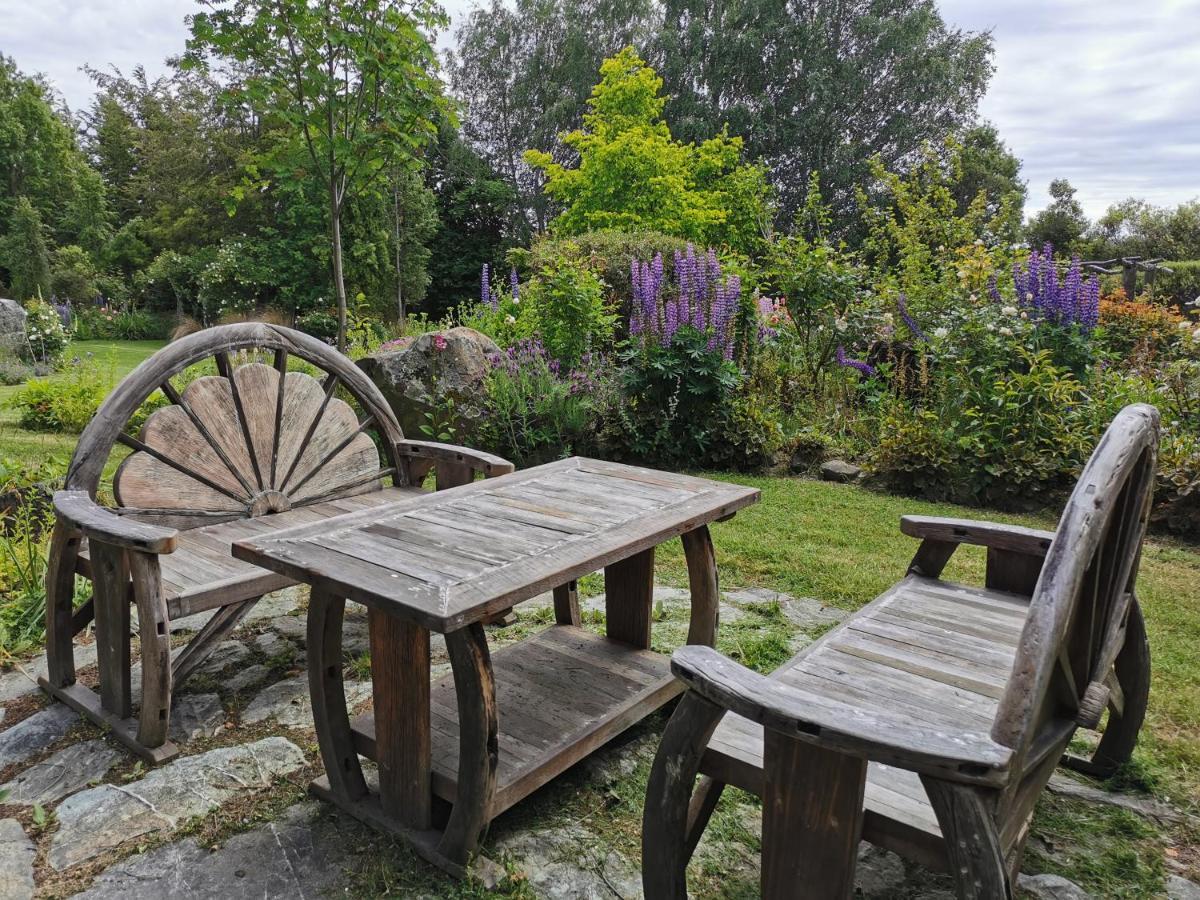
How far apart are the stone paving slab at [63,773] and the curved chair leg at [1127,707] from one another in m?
2.70

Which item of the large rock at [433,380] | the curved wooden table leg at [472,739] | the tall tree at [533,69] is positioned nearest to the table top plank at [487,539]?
the curved wooden table leg at [472,739]

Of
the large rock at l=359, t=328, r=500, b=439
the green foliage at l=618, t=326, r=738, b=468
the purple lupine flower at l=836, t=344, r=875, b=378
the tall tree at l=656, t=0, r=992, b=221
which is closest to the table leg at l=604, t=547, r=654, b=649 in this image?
the green foliage at l=618, t=326, r=738, b=468

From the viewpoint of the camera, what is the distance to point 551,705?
89.2 inches

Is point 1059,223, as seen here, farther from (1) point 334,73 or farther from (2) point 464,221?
(1) point 334,73

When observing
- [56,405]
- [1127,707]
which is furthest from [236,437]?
[56,405]

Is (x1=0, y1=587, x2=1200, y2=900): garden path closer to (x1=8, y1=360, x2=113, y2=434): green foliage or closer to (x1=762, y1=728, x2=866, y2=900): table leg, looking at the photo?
(x1=762, y1=728, x2=866, y2=900): table leg

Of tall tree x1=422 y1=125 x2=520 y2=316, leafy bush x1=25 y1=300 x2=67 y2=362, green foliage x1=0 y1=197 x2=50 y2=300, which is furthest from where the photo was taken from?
tall tree x1=422 y1=125 x2=520 y2=316

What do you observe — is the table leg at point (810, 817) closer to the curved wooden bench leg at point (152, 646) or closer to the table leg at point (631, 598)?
the table leg at point (631, 598)

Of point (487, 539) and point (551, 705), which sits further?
point (551, 705)

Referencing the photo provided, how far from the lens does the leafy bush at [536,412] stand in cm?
564

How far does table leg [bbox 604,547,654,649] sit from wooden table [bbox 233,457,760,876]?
1cm

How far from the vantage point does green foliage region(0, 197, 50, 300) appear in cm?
2011

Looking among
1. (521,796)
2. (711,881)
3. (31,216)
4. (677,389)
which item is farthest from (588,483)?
(31,216)

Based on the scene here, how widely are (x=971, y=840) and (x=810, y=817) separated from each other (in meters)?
0.25
